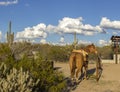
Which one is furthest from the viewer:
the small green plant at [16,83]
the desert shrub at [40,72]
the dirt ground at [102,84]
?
the dirt ground at [102,84]

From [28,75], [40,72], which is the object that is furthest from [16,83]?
[40,72]

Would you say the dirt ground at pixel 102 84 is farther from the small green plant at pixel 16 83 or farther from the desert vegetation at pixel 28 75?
the small green plant at pixel 16 83

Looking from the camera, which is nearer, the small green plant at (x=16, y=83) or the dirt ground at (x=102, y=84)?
the small green plant at (x=16, y=83)

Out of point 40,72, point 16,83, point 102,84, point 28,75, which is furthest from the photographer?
point 102,84

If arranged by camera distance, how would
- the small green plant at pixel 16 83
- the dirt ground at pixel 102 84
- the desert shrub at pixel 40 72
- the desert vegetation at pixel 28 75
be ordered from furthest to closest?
the dirt ground at pixel 102 84, the desert shrub at pixel 40 72, the desert vegetation at pixel 28 75, the small green plant at pixel 16 83

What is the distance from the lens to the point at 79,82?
19203 millimetres

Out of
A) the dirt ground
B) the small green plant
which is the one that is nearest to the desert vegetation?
the small green plant

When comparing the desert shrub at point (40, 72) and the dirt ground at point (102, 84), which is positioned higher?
the desert shrub at point (40, 72)

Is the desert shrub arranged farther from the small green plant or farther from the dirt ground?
the dirt ground

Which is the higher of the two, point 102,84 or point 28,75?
point 28,75

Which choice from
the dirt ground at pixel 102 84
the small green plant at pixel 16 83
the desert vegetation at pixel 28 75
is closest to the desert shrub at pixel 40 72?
the desert vegetation at pixel 28 75

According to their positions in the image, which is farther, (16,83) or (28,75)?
(28,75)

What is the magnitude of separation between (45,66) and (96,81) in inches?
263

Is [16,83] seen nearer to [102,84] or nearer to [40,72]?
[40,72]
